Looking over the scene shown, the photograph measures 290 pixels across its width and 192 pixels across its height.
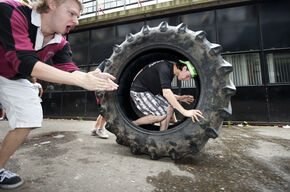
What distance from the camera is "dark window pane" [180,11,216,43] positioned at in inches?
185

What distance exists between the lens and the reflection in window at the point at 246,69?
4332 mm

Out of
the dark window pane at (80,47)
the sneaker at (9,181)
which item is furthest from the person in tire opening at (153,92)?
the dark window pane at (80,47)

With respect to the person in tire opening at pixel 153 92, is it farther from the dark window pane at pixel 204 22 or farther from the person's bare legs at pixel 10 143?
the dark window pane at pixel 204 22

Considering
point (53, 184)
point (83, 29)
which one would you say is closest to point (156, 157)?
point (53, 184)

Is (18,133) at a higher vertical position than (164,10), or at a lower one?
lower

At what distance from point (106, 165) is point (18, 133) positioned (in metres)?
0.74

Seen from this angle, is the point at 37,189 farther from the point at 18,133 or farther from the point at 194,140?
the point at 194,140

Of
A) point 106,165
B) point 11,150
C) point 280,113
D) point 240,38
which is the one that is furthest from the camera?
point 240,38

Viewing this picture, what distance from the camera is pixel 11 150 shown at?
119 cm

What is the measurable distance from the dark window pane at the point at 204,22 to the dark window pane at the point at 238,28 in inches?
7.5

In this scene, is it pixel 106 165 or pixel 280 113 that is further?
pixel 280 113

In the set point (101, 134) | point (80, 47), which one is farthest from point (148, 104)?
Answer: point (80, 47)

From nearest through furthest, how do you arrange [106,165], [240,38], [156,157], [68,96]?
[106,165] < [156,157] < [240,38] < [68,96]

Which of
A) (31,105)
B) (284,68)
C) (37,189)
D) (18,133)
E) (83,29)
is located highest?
(83,29)
